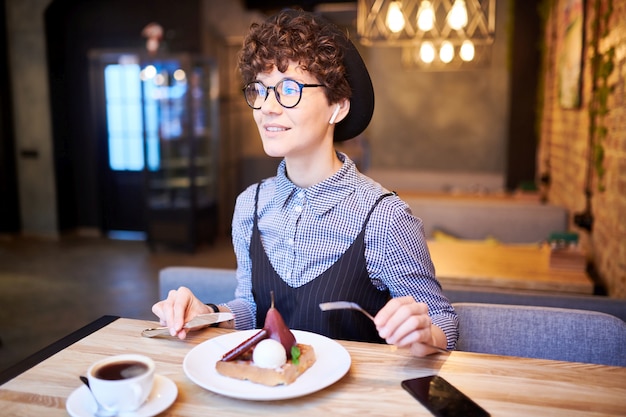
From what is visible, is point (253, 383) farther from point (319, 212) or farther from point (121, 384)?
point (319, 212)

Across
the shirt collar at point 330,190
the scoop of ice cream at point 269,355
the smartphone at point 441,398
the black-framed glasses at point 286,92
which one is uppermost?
the black-framed glasses at point 286,92

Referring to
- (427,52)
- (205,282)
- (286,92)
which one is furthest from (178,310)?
(427,52)

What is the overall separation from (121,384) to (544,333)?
1208 millimetres

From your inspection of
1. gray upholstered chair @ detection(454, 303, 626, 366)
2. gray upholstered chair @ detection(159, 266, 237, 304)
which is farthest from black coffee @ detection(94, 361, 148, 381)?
gray upholstered chair @ detection(159, 266, 237, 304)

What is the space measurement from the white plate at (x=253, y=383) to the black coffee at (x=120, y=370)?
10 cm

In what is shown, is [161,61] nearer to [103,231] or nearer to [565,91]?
[103,231]

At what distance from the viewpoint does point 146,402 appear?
1.01m

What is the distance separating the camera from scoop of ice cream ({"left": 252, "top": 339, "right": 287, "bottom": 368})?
108 centimetres

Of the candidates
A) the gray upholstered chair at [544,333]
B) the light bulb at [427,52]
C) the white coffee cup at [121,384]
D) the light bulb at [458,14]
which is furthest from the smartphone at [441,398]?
the light bulb at [427,52]

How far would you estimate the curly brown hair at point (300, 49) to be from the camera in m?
1.48

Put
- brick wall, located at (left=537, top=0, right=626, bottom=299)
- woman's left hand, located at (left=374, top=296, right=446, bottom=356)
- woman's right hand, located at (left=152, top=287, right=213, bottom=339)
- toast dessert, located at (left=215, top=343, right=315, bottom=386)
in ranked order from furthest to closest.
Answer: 1. brick wall, located at (left=537, top=0, right=626, bottom=299)
2. woman's right hand, located at (left=152, top=287, right=213, bottom=339)
3. woman's left hand, located at (left=374, top=296, right=446, bottom=356)
4. toast dessert, located at (left=215, top=343, right=315, bottom=386)

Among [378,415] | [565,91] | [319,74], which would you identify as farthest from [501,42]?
[378,415]

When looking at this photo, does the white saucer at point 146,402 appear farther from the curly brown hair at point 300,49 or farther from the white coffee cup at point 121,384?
the curly brown hair at point 300,49

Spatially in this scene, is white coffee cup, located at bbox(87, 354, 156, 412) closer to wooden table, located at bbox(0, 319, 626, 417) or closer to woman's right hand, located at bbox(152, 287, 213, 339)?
wooden table, located at bbox(0, 319, 626, 417)
